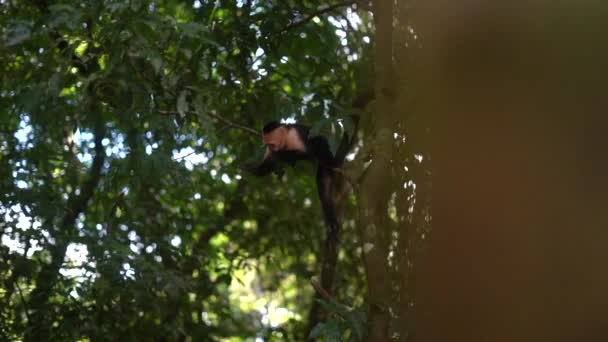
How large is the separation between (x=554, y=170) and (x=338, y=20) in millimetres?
3949

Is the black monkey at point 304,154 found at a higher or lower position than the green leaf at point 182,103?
higher

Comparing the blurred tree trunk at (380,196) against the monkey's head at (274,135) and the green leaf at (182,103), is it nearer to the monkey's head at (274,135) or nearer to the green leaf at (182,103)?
the green leaf at (182,103)

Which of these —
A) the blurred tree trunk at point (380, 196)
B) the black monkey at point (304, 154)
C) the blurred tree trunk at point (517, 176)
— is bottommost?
the blurred tree trunk at point (517, 176)

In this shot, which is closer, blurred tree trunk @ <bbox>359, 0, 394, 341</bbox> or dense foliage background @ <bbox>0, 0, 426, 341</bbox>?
blurred tree trunk @ <bbox>359, 0, 394, 341</bbox>

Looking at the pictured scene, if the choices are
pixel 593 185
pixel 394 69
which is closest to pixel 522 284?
pixel 593 185

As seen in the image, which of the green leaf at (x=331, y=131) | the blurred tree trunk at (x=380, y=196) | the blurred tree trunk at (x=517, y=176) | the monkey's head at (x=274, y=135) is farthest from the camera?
the monkey's head at (x=274, y=135)

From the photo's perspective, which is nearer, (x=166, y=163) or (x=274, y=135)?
(x=166, y=163)

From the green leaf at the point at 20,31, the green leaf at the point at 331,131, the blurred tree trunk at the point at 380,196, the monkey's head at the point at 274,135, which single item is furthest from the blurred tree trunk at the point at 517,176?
the monkey's head at the point at 274,135

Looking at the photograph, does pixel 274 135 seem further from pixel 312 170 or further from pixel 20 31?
pixel 20 31

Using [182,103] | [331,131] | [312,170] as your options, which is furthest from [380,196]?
[312,170]

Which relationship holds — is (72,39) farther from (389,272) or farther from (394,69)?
(389,272)

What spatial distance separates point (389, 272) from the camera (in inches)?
110

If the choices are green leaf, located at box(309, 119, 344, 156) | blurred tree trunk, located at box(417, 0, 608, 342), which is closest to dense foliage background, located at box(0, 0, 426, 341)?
green leaf, located at box(309, 119, 344, 156)

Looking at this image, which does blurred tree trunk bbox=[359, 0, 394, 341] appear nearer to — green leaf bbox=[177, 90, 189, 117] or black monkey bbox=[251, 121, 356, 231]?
green leaf bbox=[177, 90, 189, 117]
